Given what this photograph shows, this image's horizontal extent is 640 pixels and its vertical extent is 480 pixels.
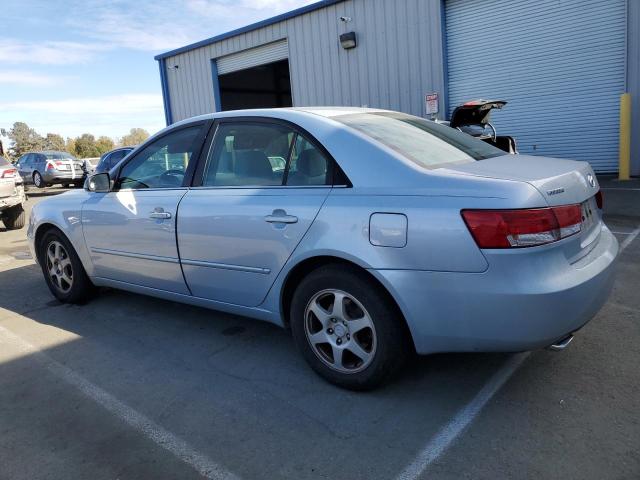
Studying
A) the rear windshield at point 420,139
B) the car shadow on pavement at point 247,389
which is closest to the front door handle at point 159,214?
the car shadow on pavement at point 247,389

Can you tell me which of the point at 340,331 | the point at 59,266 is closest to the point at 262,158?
the point at 340,331

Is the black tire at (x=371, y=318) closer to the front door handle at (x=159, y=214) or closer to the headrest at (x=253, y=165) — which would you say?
the headrest at (x=253, y=165)

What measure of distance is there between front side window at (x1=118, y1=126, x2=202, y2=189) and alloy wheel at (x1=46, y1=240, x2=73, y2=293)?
109 cm

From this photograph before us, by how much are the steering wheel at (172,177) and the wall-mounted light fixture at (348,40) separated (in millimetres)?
10250

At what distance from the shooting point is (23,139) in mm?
85250

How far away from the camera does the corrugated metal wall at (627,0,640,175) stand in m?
9.73

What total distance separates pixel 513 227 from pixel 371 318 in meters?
0.85

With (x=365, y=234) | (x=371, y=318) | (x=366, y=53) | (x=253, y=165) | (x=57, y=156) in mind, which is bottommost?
(x=371, y=318)

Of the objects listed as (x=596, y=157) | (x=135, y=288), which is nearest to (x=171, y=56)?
(x=596, y=157)

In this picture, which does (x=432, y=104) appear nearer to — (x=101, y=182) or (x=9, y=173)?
(x=9, y=173)

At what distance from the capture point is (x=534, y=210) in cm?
241

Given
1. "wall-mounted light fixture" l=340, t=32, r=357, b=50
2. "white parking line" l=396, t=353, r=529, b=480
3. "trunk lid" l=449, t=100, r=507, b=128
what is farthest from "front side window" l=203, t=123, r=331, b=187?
"wall-mounted light fixture" l=340, t=32, r=357, b=50

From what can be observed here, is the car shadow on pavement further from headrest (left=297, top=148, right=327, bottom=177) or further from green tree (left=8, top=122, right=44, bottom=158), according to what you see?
green tree (left=8, top=122, right=44, bottom=158)

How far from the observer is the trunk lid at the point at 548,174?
2541 millimetres
